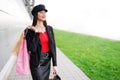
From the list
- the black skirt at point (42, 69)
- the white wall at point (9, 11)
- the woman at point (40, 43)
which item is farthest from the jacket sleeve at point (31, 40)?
the white wall at point (9, 11)

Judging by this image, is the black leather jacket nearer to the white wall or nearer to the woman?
the woman

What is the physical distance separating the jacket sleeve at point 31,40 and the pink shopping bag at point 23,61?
6 cm

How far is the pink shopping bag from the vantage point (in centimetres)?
394

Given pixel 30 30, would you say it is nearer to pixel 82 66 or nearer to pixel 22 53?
pixel 22 53

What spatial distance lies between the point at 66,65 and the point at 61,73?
160 cm

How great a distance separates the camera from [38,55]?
13.1 ft

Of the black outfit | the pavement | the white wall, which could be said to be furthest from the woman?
the pavement

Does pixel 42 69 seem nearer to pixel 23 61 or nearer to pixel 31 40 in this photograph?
pixel 23 61

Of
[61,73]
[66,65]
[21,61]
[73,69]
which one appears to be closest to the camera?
[21,61]

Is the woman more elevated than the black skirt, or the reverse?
the woman

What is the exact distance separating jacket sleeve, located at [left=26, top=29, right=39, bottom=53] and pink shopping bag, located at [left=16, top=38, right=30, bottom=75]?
0.19 feet

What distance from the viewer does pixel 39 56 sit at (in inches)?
157

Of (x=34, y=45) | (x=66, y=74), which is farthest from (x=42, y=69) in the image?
(x=66, y=74)

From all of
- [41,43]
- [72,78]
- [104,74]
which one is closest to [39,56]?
[41,43]
